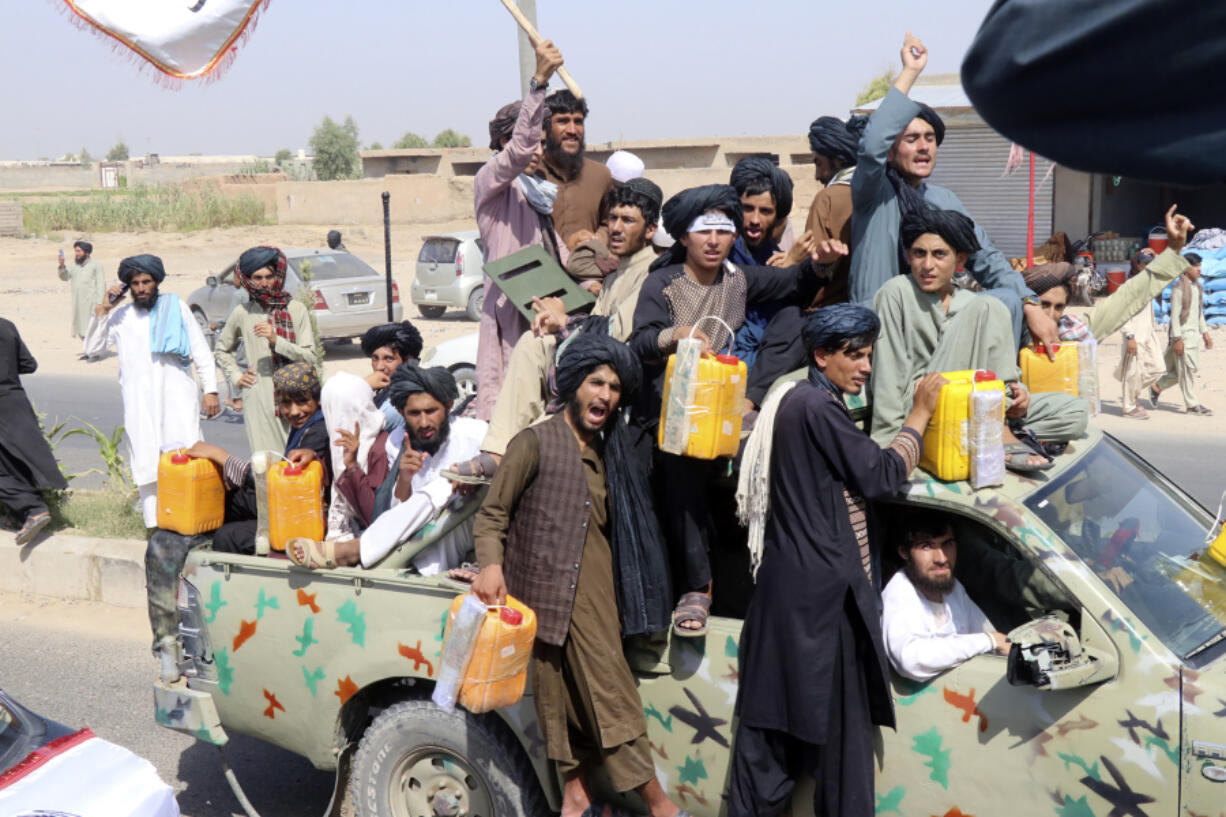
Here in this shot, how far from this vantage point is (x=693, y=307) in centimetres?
468

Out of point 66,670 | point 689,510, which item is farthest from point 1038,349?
point 66,670

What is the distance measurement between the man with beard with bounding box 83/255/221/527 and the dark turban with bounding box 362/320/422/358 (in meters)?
2.34

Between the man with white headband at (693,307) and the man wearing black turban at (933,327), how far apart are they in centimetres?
59

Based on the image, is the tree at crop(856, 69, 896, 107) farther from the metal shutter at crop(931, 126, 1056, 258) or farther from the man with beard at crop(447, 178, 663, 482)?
the man with beard at crop(447, 178, 663, 482)

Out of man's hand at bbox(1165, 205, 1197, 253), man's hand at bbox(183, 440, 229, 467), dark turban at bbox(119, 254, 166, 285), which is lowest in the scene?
man's hand at bbox(183, 440, 229, 467)

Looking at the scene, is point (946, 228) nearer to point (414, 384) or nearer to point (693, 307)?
point (693, 307)

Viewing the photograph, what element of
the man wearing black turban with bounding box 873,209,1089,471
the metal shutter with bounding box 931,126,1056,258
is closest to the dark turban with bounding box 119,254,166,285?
the man wearing black turban with bounding box 873,209,1089,471

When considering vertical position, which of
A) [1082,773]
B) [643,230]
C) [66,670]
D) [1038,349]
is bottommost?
[66,670]

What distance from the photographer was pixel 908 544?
3963 millimetres

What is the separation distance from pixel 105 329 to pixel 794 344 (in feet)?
18.8

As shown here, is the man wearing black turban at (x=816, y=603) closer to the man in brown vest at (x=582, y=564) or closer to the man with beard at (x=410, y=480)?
the man in brown vest at (x=582, y=564)

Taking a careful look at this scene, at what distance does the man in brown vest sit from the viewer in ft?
13.1

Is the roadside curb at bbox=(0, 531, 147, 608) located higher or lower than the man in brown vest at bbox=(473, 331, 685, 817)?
lower

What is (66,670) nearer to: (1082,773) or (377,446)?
(377,446)
